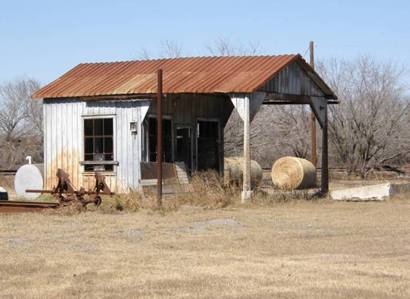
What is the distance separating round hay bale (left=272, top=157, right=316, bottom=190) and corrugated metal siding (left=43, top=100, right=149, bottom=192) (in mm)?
6530

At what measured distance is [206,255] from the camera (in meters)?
11.4

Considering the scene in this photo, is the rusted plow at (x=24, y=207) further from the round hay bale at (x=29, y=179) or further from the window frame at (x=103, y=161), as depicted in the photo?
the round hay bale at (x=29, y=179)

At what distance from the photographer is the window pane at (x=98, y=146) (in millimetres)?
22984

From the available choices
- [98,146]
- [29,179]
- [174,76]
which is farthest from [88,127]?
[174,76]

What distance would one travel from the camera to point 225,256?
37.0ft

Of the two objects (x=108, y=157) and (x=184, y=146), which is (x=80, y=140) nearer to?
(x=108, y=157)

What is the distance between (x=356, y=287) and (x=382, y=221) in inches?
313

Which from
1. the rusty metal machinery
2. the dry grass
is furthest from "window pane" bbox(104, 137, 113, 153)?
the dry grass

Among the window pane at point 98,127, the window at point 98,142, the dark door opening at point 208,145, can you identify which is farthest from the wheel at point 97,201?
the dark door opening at point 208,145

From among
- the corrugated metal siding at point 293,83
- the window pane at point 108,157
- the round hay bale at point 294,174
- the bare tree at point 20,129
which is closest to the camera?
the corrugated metal siding at point 293,83

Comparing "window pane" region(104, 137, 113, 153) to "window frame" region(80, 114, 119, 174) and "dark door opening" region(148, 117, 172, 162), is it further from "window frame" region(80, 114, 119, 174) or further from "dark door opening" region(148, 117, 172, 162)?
"dark door opening" region(148, 117, 172, 162)

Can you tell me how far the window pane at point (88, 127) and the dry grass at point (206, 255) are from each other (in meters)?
5.62

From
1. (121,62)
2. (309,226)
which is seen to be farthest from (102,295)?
(121,62)

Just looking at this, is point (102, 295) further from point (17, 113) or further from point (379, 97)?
point (17, 113)
